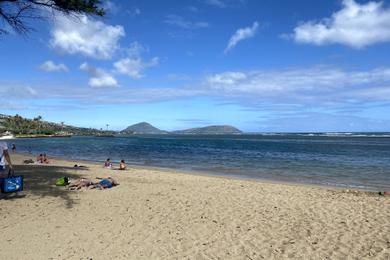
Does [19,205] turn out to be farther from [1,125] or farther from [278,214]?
[1,125]

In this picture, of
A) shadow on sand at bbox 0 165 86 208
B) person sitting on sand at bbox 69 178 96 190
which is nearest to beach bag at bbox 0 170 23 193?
shadow on sand at bbox 0 165 86 208

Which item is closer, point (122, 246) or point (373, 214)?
point (122, 246)

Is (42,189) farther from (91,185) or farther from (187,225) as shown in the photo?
(187,225)

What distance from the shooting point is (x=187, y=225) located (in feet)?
31.0

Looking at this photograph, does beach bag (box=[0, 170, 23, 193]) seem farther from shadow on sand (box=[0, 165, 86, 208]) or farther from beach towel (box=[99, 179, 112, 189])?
beach towel (box=[99, 179, 112, 189])

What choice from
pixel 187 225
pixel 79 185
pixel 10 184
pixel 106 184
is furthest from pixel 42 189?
pixel 187 225

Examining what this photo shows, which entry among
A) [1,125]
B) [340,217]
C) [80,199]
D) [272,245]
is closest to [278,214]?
[340,217]

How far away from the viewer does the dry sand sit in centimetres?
765

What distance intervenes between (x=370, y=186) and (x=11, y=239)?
17.5 meters

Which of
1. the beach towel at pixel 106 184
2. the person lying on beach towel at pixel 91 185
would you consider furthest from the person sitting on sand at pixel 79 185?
the beach towel at pixel 106 184

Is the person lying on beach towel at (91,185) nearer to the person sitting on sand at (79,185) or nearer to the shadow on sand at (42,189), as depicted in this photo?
the person sitting on sand at (79,185)

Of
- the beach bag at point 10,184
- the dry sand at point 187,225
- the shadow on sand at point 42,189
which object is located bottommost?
the dry sand at point 187,225

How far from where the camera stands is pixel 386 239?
826 cm

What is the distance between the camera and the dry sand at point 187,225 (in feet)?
25.1
